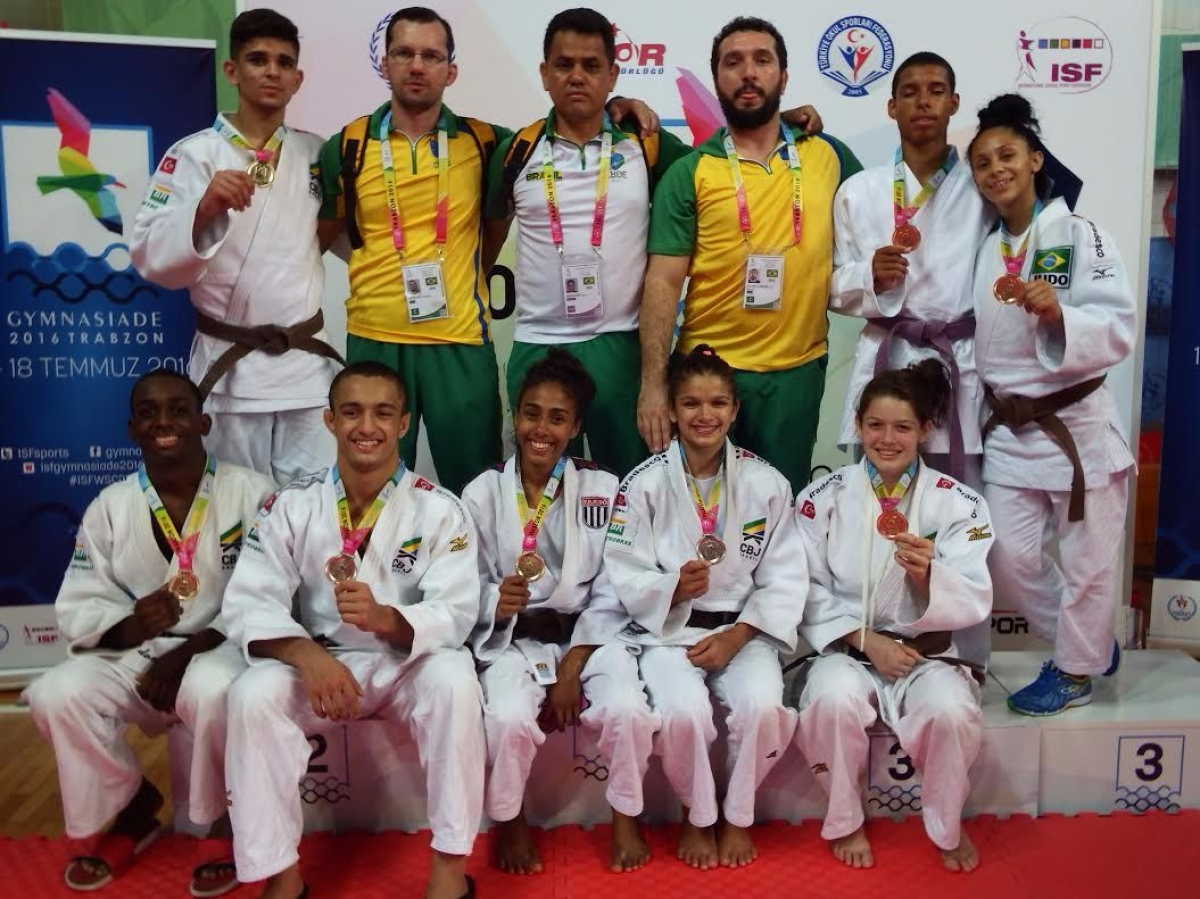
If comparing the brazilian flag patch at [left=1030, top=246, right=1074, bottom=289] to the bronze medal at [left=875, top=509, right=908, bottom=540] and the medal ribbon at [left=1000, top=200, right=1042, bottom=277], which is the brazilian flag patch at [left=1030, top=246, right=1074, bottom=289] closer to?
the medal ribbon at [left=1000, top=200, right=1042, bottom=277]

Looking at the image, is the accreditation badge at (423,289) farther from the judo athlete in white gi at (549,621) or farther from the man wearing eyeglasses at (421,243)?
the judo athlete in white gi at (549,621)

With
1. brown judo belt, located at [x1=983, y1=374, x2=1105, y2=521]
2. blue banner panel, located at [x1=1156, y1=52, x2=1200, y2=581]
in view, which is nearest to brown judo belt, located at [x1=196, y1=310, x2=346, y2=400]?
brown judo belt, located at [x1=983, y1=374, x2=1105, y2=521]

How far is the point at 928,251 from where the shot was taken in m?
3.48

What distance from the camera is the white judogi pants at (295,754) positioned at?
2.71 metres

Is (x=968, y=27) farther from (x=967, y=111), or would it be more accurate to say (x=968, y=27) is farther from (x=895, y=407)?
(x=895, y=407)

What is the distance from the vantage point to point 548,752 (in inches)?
125

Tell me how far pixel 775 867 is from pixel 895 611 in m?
0.81

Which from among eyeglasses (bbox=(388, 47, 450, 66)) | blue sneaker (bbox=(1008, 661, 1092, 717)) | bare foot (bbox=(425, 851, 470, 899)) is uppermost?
eyeglasses (bbox=(388, 47, 450, 66))

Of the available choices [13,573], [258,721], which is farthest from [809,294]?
[13,573]

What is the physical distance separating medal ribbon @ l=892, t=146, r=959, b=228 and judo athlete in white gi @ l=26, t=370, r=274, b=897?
84.5 inches

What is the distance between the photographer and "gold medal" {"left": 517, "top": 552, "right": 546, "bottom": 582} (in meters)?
3.25

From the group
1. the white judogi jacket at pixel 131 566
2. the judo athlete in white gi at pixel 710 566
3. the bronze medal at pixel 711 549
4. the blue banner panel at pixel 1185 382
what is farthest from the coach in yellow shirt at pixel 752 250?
the blue banner panel at pixel 1185 382

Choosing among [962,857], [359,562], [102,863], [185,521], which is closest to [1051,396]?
[962,857]

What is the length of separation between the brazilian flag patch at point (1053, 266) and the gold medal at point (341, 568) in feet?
7.11
